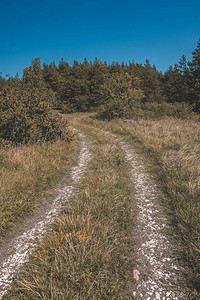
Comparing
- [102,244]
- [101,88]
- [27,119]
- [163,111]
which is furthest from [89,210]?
[101,88]

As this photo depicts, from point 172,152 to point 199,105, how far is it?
39.7m

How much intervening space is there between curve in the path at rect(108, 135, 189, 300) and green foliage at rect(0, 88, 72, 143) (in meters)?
7.07

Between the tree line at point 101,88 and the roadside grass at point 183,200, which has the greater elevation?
the tree line at point 101,88

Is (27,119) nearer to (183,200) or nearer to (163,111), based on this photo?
(183,200)

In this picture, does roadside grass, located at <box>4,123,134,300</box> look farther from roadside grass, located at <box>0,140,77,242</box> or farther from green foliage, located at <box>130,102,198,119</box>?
green foliage, located at <box>130,102,198,119</box>

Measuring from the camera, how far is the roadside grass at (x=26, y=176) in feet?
13.9

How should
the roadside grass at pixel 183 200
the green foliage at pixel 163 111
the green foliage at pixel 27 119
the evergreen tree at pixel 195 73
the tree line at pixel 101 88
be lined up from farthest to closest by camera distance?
1. the evergreen tree at pixel 195 73
2. the green foliage at pixel 163 111
3. the tree line at pixel 101 88
4. the green foliage at pixel 27 119
5. the roadside grass at pixel 183 200

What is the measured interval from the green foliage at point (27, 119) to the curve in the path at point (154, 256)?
7.07 meters

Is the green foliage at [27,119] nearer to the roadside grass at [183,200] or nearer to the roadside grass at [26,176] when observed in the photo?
the roadside grass at [26,176]

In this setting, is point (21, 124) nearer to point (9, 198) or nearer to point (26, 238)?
point (9, 198)

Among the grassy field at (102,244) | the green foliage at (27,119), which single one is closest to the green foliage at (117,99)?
the green foliage at (27,119)

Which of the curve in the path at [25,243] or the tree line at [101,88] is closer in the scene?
the curve in the path at [25,243]

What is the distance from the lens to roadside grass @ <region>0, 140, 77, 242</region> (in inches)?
166

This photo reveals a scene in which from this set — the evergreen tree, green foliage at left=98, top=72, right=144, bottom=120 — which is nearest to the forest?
green foliage at left=98, top=72, right=144, bottom=120
